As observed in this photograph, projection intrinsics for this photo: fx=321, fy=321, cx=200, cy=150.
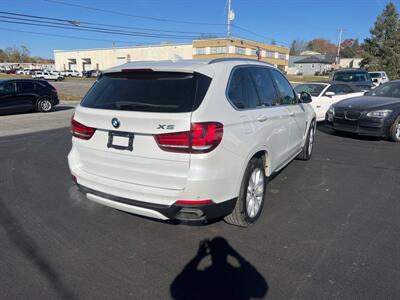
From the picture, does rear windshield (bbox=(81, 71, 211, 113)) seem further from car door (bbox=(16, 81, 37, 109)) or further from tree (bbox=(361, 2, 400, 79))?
tree (bbox=(361, 2, 400, 79))

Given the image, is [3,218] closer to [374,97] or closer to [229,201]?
[229,201]

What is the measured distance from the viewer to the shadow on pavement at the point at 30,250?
267cm

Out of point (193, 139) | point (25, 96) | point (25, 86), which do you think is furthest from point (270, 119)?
point (25, 86)

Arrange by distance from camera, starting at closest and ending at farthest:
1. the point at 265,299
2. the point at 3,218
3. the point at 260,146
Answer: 1. the point at 265,299
2. the point at 260,146
3. the point at 3,218

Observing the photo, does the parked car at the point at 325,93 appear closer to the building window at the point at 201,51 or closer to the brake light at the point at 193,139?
the brake light at the point at 193,139

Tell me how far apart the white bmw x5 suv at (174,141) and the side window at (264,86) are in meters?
0.17

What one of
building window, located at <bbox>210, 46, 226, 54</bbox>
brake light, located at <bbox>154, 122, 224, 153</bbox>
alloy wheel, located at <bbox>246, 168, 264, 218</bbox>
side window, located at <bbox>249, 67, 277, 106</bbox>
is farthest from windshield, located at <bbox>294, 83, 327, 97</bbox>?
building window, located at <bbox>210, 46, 226, 54</bbox>

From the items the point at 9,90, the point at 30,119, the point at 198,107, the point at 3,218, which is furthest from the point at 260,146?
the point at 9,90

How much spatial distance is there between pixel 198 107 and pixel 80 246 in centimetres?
188

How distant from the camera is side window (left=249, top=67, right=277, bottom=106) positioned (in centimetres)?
394

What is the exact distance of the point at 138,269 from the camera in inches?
115

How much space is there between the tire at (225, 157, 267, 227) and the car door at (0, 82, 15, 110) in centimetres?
1337

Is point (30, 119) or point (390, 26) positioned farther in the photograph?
point (390, 26)

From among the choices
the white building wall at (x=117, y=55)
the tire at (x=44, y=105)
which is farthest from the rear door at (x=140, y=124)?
the white building wall at (x=117, y=55)
